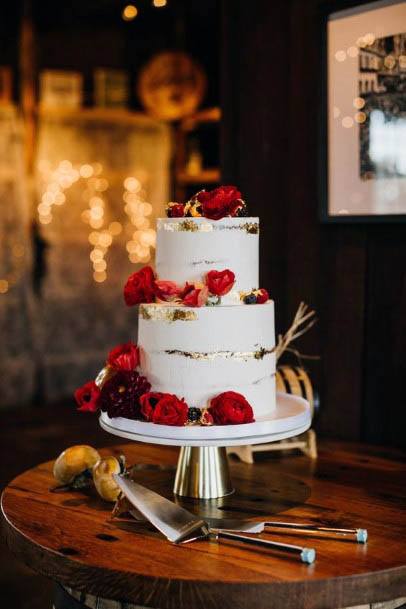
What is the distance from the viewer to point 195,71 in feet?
20.4

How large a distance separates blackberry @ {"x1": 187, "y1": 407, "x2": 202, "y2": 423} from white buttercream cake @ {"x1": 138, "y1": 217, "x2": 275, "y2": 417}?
0.03 m

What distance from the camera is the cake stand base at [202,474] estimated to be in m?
1.87

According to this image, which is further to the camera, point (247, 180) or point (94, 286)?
point (94, 286)

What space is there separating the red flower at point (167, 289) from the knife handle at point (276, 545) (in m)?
0.52

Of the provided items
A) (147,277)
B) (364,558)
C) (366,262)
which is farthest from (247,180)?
(364,558)

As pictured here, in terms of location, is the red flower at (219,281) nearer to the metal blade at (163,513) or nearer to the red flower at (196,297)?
the red flower at (196,297)

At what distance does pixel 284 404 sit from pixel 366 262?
619mm

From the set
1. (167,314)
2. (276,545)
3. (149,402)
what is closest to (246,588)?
(276,545)

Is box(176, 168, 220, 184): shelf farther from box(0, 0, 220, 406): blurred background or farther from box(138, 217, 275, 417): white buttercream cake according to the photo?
box(138, 217, 275, 417): white buttercream cake

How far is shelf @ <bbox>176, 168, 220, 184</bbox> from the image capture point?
6527 mm

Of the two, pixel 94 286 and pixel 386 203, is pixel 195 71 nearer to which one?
pixel 94 286

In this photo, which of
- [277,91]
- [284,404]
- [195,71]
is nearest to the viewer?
[284,404]

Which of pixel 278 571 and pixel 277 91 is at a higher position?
pixel 277 91

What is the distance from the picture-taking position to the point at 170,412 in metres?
1.72
